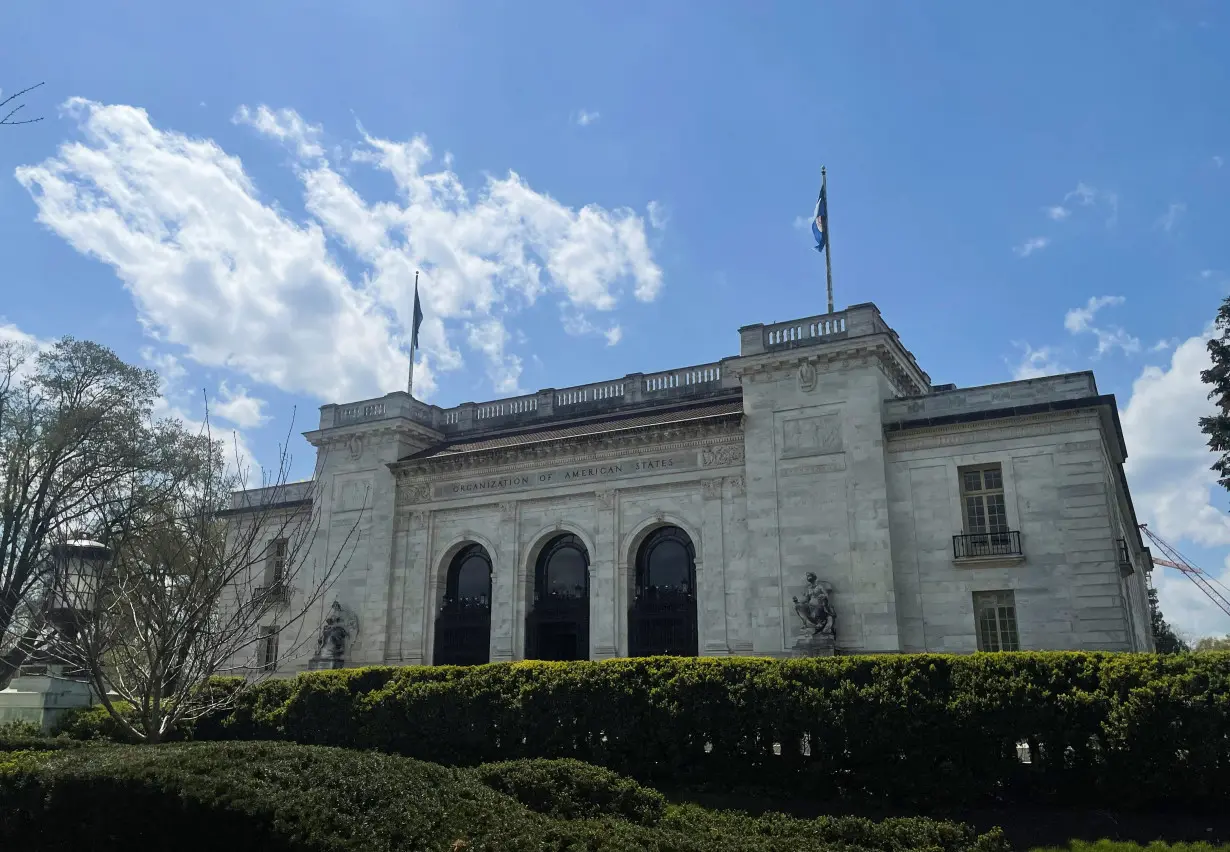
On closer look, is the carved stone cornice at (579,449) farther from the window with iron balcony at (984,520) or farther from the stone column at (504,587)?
the window with iron balcony at (984,520)

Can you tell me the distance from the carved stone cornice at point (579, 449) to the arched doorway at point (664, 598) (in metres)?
2.88

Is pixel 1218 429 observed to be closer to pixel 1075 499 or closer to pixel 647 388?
pixel 1075 499

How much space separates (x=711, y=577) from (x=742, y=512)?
7.22ft

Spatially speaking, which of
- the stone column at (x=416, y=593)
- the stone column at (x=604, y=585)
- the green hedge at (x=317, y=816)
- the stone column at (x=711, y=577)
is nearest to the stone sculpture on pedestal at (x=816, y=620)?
the stone column at (x=711, y=577)

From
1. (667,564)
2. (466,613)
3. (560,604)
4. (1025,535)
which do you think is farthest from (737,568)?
(466,613)

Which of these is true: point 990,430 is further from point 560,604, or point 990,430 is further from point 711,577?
point 560,604

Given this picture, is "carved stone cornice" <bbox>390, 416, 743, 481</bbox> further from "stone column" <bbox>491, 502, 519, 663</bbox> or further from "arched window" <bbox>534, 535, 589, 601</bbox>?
"arched window" <bbox>534, 535, 589, 601</bbox>

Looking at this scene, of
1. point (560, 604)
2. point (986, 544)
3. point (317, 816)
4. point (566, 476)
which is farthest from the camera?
point (566, 476)

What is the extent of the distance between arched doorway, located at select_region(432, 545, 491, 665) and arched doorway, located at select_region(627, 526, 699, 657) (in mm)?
5870

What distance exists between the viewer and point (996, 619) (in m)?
24.7

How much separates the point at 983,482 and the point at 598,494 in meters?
11.9

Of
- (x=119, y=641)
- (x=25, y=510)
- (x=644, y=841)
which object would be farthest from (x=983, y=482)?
(x=25, y=510)

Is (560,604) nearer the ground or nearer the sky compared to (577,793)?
nearer the sky

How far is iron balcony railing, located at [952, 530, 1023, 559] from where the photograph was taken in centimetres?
2477
